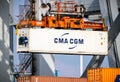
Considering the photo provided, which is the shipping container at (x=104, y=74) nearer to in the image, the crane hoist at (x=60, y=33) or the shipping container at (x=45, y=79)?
the shipping container at (x=45, y=79)

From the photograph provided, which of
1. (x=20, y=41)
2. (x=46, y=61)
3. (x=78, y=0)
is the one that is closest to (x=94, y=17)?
(x=78, y=0)

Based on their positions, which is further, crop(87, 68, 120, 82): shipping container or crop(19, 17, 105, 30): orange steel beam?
crop(19, 17, 105, 30): orange steel beam

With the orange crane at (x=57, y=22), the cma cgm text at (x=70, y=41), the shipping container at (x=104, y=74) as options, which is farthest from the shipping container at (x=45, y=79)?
the orange crane at (x=57, y=22)

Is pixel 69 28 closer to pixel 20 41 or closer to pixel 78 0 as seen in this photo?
pixel 20 41

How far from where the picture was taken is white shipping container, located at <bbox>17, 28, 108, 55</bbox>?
119 ft

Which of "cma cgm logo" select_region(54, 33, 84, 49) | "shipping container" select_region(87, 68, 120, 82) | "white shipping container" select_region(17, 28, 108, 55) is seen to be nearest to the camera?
"shipping container" select_region(87, 68, 120, 82)

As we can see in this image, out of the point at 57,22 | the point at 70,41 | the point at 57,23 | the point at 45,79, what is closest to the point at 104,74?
the point at 70,41

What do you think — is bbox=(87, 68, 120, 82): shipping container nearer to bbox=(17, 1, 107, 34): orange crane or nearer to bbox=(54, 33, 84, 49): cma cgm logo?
bbox=(54, 33, 84, 49): cma cgm logo

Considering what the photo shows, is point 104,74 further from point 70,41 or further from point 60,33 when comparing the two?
point 60,33

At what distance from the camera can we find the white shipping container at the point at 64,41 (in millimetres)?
36406

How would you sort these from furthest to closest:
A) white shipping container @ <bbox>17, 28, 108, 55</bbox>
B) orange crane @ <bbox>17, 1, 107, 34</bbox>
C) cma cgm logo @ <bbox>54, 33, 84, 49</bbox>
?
1. orange crane @ <bbox>17, 1, 107, 34</bbox>
2. cma cgm logo @ <bbox>54, 33, 84, 49</bbox>
3. white shipping container @ <bbox>17, 28, 108, 55</bbox>

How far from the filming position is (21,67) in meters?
47.9

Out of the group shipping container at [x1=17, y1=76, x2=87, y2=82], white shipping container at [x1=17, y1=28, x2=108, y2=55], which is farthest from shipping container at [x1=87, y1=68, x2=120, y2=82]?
white shipping container at [x1=17, y1=28, x2=108, y2=55]

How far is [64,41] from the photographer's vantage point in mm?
38000
